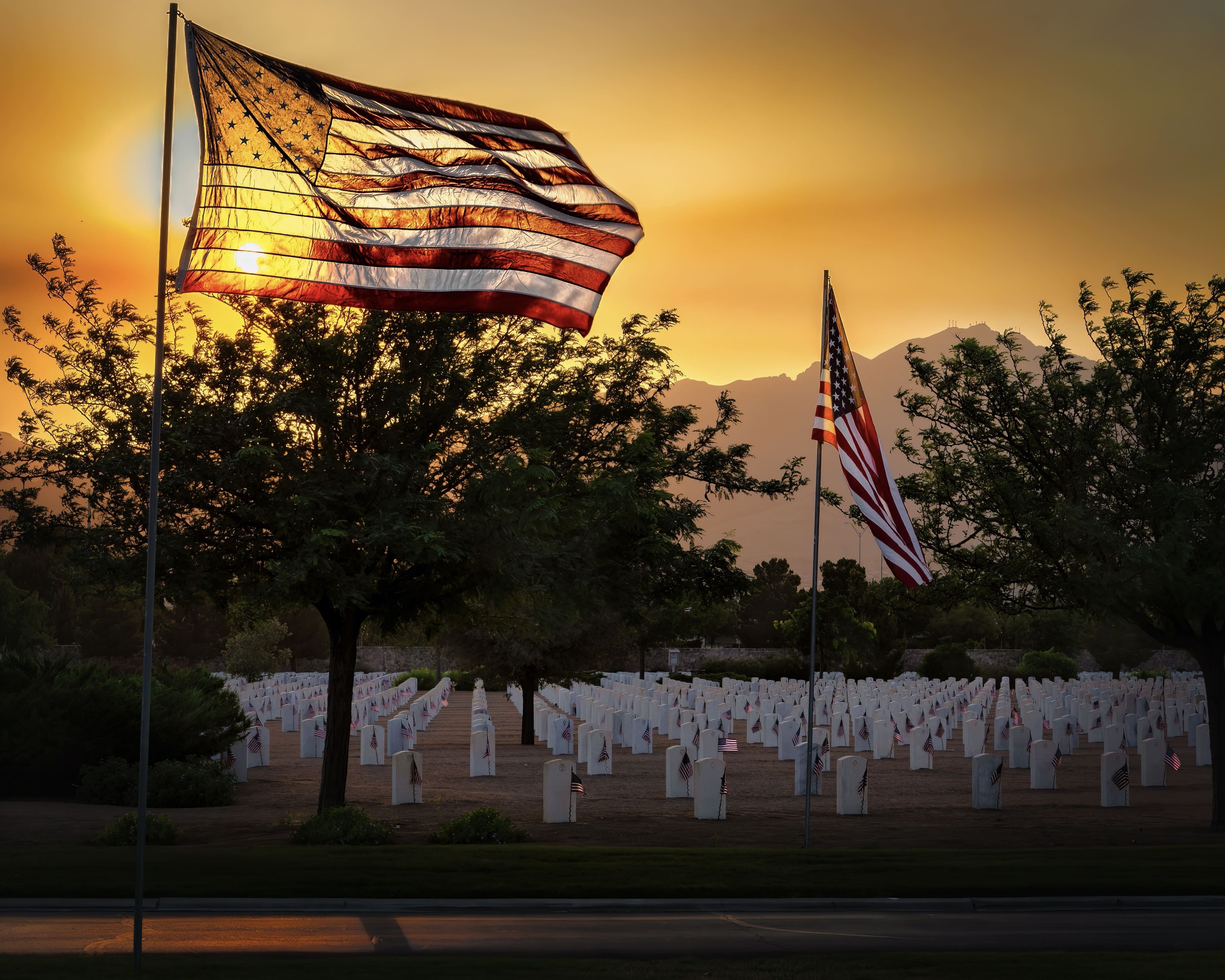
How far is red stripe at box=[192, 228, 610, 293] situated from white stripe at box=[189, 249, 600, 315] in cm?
3

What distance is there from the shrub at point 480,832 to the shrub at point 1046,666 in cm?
6474

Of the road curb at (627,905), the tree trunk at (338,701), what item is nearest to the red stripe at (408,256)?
the road curb at (627,905)

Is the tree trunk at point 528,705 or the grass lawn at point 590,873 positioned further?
the tree trunk at point 528,705

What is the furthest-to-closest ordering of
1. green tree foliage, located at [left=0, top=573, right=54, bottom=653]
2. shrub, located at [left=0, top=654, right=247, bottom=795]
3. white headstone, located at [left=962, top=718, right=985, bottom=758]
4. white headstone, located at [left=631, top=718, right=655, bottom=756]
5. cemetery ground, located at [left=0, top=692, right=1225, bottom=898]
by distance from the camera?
1. green tree foliage, located at [left=0, top=573, right=54, bottom=653]
2. white headstone, located at [left=962, top=718, right=985, bottom=758]
3. white headstone, located at [left=631, top=718, right=655, bottom=756]
4. shrub, located at [left=0, top=654, right=247, bottom=795]
5. cemetery ground, located at [left=0, top=692, right=1225, bottom=898]

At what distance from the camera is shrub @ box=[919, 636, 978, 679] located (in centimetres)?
7481

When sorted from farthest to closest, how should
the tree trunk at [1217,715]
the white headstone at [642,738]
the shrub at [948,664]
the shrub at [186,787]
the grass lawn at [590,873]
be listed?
the shrub at [948,664] < the white headstone at [642,738] < the shrub at [186,787] < the tree trunk at [1217,715] < the grass lawn at [590,873]

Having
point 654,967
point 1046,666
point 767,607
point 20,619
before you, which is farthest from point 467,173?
point 767,607

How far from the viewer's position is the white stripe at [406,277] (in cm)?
979

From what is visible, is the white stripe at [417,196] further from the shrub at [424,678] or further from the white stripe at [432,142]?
Answer: the shrub at [424,678]

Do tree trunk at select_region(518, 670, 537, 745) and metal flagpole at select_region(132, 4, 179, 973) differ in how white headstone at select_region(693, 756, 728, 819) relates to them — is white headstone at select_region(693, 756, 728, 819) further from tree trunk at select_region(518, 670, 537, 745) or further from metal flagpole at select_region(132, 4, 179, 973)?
tree trunk at select_region(518, 670, 537, 745)

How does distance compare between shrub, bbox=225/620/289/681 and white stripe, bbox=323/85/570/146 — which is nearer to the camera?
white stripe, bbox=323/85/570/146

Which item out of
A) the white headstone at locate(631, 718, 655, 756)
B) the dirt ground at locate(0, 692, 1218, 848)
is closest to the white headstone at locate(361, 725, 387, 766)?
the dirt ground at locate(0, 692, 1218, 848)

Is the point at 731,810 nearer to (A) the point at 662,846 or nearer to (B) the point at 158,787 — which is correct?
(A) the point at 662,846

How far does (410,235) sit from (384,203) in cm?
33
